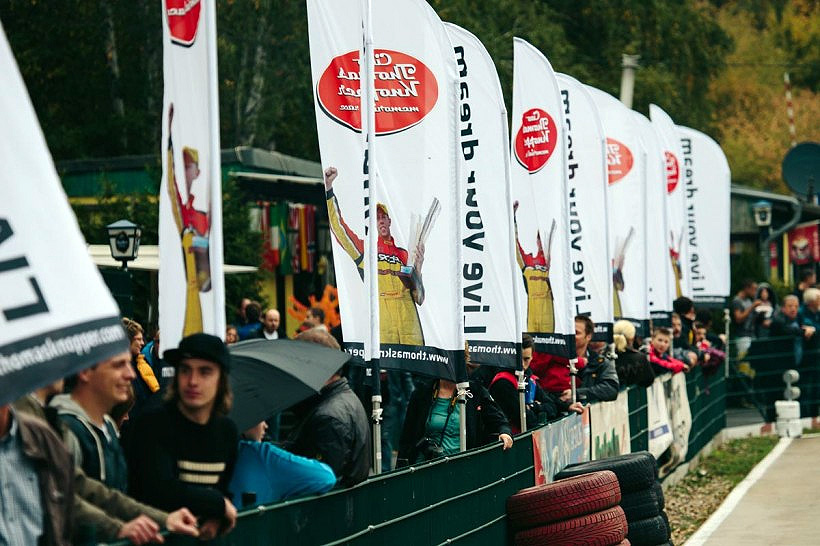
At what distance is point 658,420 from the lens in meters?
16.8

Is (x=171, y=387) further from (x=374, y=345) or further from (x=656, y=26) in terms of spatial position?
(x=656, y=26)

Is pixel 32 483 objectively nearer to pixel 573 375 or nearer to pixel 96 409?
pixel 96 409

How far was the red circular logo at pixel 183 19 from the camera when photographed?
6852 mm

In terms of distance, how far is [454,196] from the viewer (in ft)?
34.6

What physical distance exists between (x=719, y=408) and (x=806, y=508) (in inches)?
277

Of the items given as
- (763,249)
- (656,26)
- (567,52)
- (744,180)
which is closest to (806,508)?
(763,249)

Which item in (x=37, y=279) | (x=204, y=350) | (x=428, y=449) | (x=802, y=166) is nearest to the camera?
(x=37, y=279)

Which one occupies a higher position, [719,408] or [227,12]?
[227,12]

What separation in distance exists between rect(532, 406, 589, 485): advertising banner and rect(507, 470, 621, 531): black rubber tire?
907 mm

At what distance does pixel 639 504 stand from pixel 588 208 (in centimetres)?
459

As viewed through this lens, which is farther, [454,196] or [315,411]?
[454,196]

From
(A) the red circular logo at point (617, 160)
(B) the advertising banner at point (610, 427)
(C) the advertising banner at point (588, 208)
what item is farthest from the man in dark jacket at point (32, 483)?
(A) the red circular logo at point (617, 160)

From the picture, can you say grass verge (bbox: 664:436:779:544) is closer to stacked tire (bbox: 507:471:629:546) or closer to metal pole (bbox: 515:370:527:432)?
metal pole (bbox: 515:370:527:432)

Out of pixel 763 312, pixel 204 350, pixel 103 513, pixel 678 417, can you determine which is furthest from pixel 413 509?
pixel 763 312
